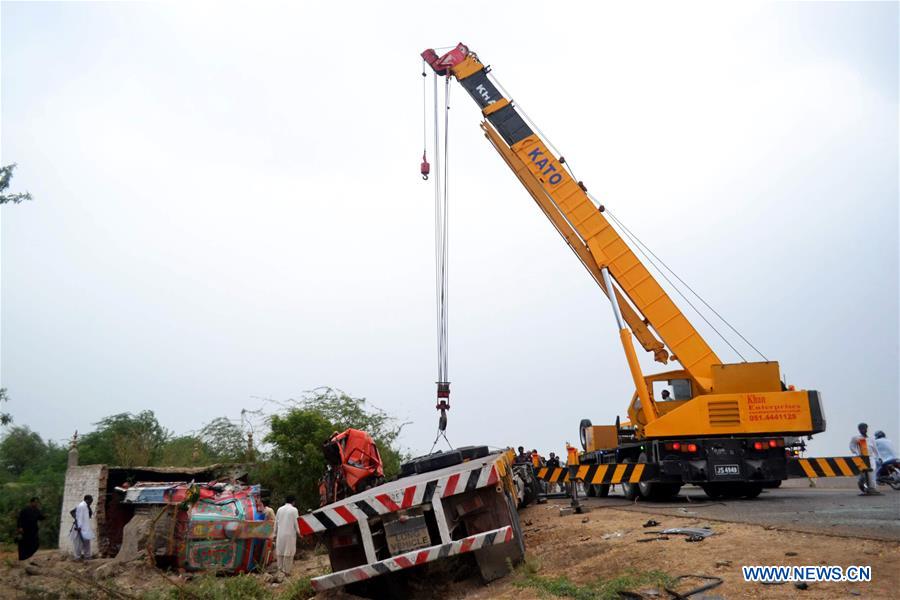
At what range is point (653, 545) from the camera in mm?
6656

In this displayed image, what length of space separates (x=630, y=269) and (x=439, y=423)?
16.3 feet

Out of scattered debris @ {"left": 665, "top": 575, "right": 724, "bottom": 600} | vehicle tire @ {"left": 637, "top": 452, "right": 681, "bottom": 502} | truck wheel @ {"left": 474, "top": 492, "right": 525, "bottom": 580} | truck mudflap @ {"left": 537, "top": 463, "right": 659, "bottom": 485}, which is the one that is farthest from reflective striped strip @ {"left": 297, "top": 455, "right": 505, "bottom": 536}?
vehicle tire @ {"left": 637, "top": 452, "right": 681, "bottom": 502}

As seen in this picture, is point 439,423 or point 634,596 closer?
point 634,596

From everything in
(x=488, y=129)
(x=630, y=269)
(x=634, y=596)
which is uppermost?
(x=488, y=129)

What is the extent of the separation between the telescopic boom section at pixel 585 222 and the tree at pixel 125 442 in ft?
48.4

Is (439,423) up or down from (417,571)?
up

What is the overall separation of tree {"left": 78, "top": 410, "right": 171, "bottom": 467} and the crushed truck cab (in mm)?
15201

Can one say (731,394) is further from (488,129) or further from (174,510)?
(174,510)

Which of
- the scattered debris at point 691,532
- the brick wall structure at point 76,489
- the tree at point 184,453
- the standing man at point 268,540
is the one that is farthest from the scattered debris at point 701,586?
the tree at point 184,453

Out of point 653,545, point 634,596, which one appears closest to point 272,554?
point 653,545

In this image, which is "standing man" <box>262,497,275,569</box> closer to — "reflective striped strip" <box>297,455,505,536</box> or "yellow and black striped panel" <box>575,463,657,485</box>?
"reflective striped strip" <box>297,455,505,536</box>

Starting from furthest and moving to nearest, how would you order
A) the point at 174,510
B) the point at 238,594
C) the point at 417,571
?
the point at 174,510 → the point at 238,594 → the point at 417,571

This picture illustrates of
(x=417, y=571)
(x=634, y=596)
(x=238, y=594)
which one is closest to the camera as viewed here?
(x=634, y=596)

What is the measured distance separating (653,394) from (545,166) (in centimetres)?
535
